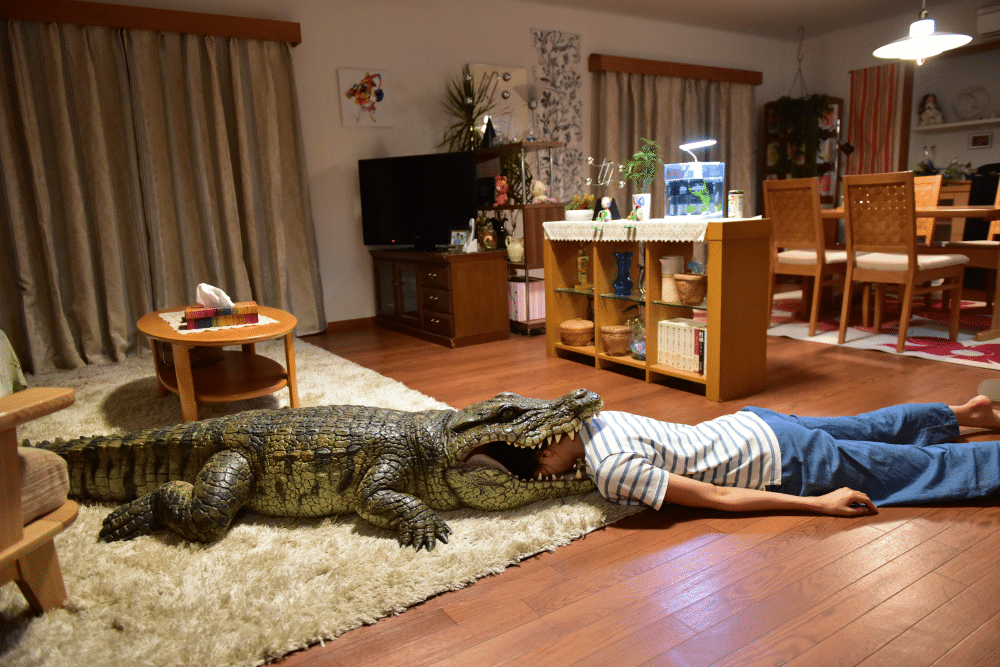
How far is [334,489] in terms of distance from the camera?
1.82 metres

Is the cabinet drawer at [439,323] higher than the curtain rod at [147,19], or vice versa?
the curtain rod at [147,19]

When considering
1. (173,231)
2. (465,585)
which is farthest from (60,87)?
(465,585)

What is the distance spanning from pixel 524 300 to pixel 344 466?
306cm

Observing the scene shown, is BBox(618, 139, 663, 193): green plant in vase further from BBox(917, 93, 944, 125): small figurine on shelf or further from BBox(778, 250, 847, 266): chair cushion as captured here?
BBox(917, 93, 944, 125): small figurine on shelf

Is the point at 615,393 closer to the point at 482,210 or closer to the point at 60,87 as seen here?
the point at 482,210

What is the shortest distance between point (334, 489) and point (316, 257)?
11.2 ft

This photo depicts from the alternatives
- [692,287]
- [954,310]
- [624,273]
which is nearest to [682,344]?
[692,287]

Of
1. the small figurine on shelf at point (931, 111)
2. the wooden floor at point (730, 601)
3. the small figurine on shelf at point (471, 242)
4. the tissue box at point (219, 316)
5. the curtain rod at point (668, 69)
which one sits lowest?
the wooden floor at point (730, 601)

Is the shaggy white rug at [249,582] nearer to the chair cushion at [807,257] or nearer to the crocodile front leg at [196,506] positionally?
the crocodile front leg at [196,506]

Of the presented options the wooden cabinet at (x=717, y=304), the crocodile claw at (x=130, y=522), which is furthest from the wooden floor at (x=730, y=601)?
the wooden cabinet at (x=717, y=304)

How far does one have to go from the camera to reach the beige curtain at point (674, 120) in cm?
616

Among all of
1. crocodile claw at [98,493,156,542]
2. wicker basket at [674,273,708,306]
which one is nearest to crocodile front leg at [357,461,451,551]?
crocodile claw at [98,493,156,542]

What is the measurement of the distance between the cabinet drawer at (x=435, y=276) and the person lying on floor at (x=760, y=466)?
2.61 metres

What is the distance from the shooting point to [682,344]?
10.4ft
